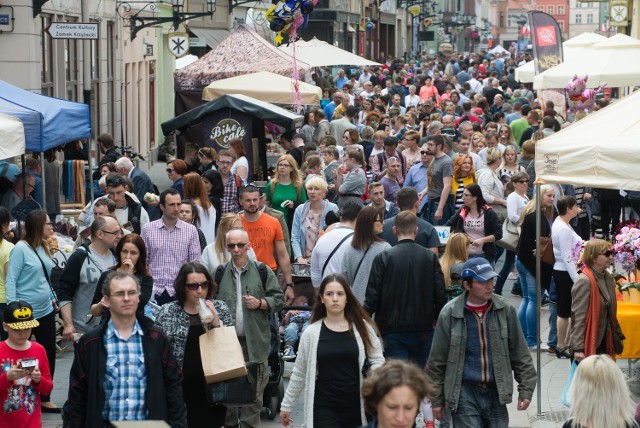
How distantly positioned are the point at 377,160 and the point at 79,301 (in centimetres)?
871

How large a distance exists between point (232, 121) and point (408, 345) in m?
9.73

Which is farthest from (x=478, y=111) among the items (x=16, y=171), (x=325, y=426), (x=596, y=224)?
(x=325, y=426)

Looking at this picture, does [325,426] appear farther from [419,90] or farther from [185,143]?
[419,90]

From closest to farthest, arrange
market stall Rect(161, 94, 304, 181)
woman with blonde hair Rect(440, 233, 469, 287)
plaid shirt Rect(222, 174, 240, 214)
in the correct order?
woman with blonde hair Rect(440, 233, 469, 287), plaid shirt Rect(222, 174, 240, 214), market stall Rect(161, 94, 304, 181)

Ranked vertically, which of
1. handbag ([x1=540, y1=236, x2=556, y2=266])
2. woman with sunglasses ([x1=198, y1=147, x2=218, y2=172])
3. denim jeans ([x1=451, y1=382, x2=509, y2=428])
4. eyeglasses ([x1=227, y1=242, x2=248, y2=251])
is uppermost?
eyeglasses ([x1=227, y1=242, x2=248, y2=251])

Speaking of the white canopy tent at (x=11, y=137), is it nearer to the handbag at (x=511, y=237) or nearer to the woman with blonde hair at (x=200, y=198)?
the woman with blonde hair at (x=200, y=198)

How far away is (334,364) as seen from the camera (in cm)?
748

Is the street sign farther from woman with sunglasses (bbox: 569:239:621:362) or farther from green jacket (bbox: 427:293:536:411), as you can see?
green jacket (bbox: 427:293:536:411)

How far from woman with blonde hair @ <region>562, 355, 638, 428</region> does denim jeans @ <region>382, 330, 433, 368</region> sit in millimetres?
3203

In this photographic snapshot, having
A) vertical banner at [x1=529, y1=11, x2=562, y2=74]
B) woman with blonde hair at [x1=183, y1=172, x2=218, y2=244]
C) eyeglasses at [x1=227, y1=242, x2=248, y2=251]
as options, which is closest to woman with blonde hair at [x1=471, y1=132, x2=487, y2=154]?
vertical banner at [x1=529, y1=11, x2=562, y2=74]

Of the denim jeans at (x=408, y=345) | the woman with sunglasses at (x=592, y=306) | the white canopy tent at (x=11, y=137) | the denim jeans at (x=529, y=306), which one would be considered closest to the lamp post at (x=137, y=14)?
the white canopy tent at (x=11, y=137)

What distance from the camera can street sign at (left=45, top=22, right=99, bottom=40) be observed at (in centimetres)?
1615

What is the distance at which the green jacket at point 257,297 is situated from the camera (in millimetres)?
8906

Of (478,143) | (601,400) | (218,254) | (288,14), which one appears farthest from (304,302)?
(288,14)
